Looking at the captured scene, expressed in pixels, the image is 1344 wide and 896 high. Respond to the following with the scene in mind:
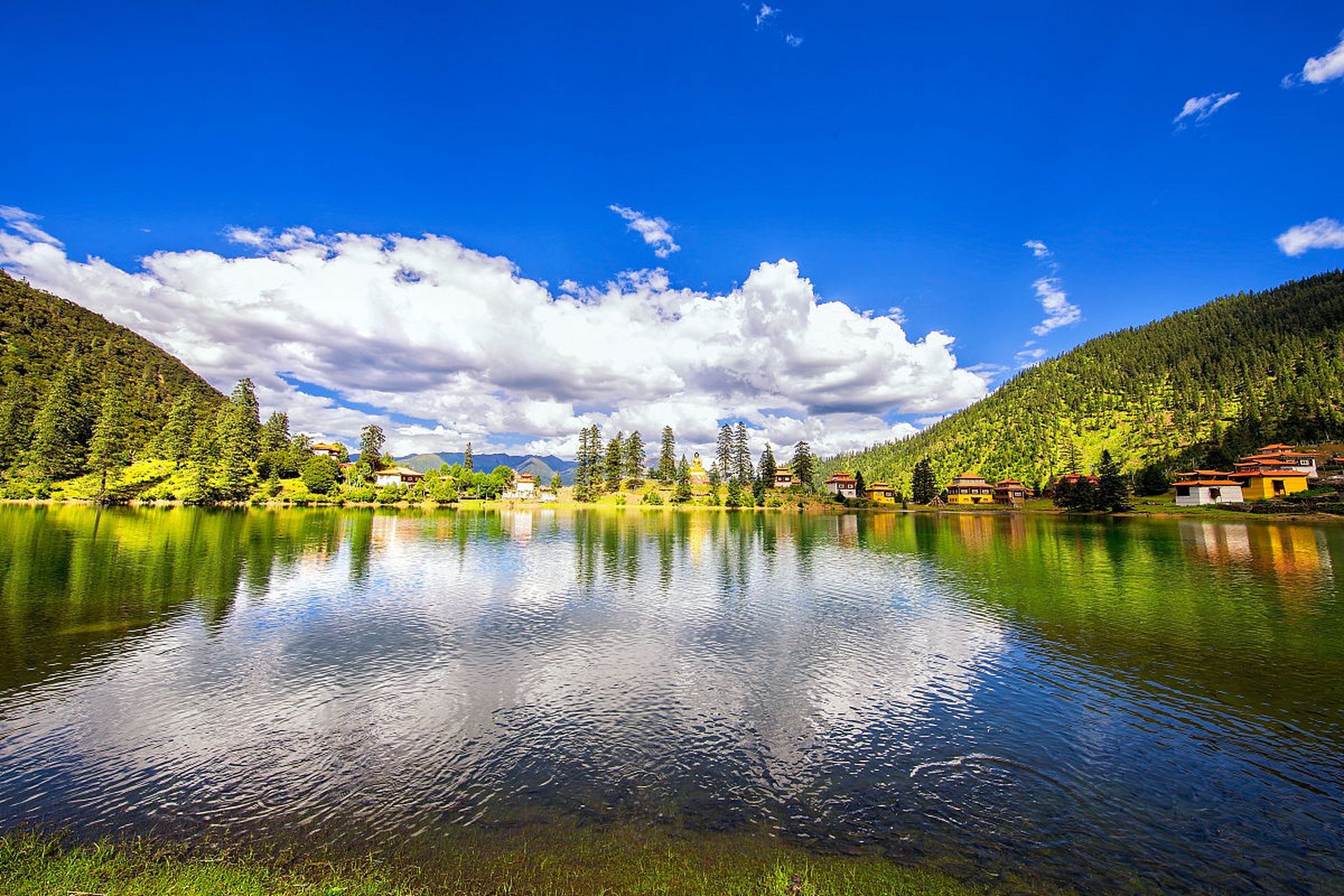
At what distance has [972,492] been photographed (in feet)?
614

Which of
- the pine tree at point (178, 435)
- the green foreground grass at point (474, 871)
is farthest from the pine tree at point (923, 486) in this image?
the pine tree at point (178, 435)

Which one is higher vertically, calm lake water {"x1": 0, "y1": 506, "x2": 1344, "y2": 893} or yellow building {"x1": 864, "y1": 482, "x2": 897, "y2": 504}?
yellow building {"x1": 864, "y1": 482, "x2": 897, "y2": 504}

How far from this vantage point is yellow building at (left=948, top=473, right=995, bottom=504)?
608ft

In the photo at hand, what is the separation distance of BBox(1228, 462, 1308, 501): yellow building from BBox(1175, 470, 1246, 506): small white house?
2.32 metres

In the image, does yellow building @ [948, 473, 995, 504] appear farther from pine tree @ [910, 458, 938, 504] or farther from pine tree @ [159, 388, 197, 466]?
pine tree @ [159, 388, 197, 466]

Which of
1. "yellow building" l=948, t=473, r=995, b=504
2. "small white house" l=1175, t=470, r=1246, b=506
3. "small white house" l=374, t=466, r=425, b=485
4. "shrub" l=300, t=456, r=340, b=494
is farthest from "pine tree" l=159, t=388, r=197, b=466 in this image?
"small white house" l=1175, t=470, r=1246, b=506

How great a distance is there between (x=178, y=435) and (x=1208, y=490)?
236 meters

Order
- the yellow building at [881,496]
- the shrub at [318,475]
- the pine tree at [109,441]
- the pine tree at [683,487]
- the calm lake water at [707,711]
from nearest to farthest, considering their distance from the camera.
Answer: the calm lake water at [707,711] → the pine tree at [109,441] → the shrub at [318,475] → the pine tree at [683,487] → the yellow building at [881,496]

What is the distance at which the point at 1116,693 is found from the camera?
2192 centimetres

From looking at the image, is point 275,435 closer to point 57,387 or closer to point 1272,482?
point 57,387

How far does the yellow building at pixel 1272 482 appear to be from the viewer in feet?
402

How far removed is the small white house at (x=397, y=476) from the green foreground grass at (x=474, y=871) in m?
184

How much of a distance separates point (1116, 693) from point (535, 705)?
73.0ft

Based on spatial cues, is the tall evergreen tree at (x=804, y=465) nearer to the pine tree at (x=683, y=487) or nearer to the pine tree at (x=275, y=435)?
the pine tree at (x=683, y=487)
